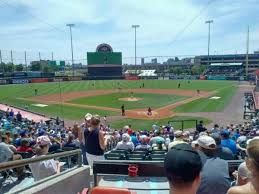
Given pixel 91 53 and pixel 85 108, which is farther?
pixel 91 53

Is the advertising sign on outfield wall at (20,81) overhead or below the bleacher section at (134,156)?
below

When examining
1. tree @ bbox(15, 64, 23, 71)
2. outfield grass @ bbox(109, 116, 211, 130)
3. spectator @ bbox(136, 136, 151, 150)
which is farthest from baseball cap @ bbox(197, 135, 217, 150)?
tree @ bbox(15, 64, 23, 71)

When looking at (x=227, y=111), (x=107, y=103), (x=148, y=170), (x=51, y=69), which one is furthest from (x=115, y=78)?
(x=148, y=170)

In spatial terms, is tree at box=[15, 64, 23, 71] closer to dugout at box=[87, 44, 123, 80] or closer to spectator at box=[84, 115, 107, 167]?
dugout at box=[87, 44, 123, 80]

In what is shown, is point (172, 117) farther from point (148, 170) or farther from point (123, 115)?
point (148, 170)

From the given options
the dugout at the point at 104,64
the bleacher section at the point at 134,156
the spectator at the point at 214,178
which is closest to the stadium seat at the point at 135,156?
the bleacher section at the point at 134,156

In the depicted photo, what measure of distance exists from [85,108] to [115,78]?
65201 mm

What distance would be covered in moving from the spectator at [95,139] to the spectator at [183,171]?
4.80 m

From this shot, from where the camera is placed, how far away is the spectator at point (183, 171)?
2287 millimetres

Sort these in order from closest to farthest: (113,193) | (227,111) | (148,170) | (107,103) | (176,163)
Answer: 1. (176,163)
2. (113,193)
3. (148,170)
4. (227,111)
5. (107,103)

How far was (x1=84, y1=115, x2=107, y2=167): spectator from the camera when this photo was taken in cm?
716

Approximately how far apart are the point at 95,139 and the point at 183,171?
5156 mm

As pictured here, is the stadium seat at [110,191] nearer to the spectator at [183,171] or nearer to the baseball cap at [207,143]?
the baseball cap at [207,143]

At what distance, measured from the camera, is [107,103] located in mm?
40719
